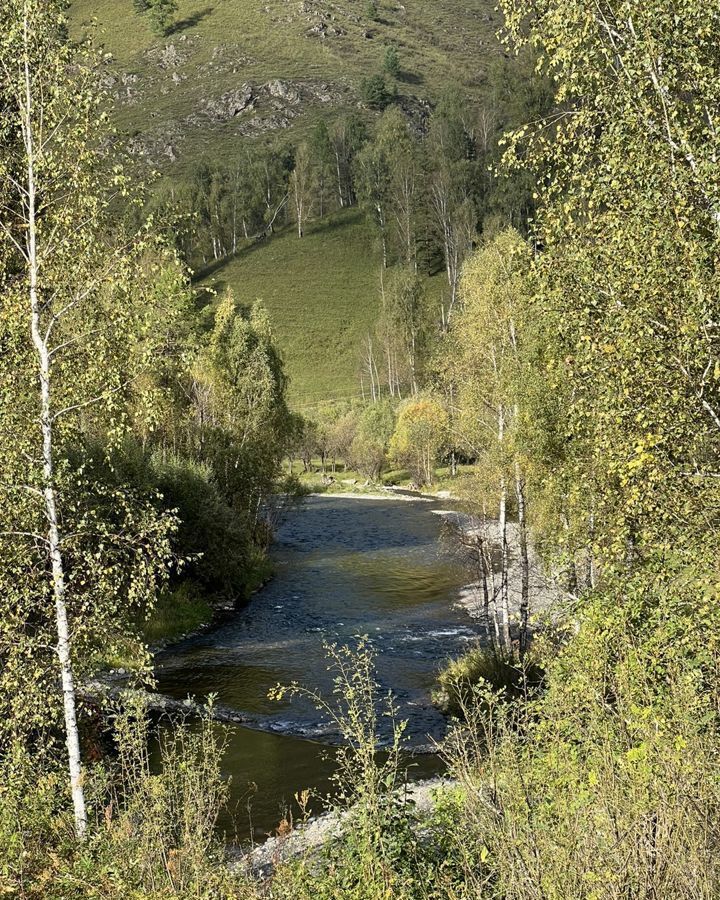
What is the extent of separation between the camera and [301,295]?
399ft

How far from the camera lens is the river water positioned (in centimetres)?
1638

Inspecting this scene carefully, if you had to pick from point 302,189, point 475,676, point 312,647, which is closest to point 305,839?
point 475,676

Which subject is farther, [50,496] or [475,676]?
[475,676]

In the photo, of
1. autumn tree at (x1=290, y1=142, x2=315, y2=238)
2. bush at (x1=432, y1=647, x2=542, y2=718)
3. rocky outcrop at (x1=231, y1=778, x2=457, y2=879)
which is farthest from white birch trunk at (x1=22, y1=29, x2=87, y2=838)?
autumn tree at (x1=290, y1=142, x2=315, y2=238)

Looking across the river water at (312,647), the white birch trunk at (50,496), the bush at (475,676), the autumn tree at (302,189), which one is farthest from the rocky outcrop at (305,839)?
the autumn tree at (302,189)

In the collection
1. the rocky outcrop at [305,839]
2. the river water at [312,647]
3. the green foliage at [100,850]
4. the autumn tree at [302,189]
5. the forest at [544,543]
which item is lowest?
the river water at [312,647]

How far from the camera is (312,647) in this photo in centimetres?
2522

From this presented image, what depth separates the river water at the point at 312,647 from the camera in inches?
645

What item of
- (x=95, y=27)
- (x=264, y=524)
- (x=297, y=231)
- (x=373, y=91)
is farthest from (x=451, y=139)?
(x=95, y=27)

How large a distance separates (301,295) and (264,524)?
277 feet

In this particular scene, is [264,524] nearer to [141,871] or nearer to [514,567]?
[514,567]

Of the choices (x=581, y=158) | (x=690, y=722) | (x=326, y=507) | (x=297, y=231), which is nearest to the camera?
(x=690, y=722)

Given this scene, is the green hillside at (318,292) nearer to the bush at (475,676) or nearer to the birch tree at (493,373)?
the birch tree at (493,373)

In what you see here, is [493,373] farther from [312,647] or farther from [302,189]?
[302,189]
